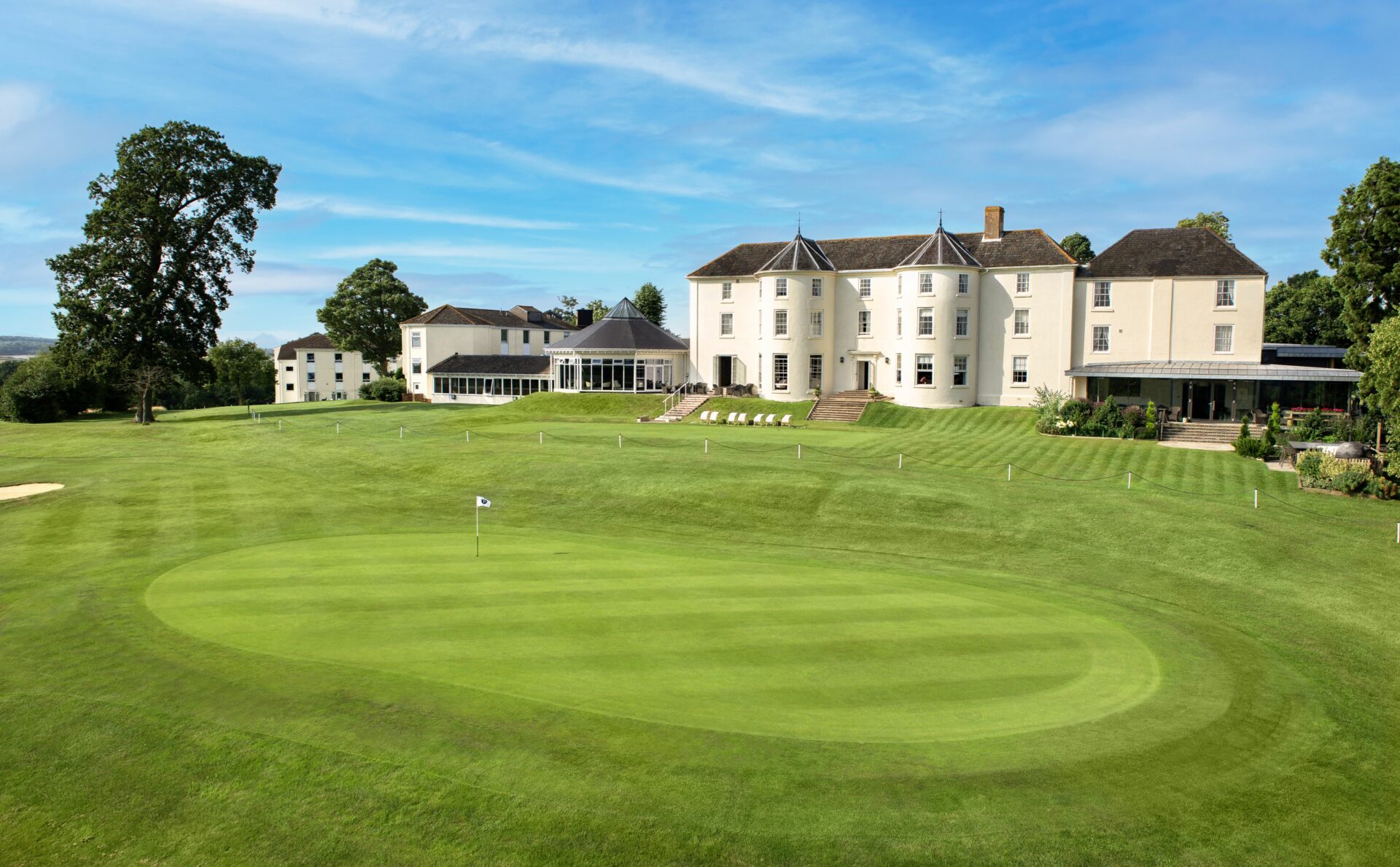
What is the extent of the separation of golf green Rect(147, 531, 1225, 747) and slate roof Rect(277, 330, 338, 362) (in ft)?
282

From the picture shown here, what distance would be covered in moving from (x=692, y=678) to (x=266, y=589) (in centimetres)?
929

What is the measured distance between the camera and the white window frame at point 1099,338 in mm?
48250

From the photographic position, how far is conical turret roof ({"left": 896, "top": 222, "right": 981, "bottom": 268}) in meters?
49.5

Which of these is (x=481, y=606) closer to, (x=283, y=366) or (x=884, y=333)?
(x=884, y=333)

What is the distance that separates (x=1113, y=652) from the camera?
1341 centimetres

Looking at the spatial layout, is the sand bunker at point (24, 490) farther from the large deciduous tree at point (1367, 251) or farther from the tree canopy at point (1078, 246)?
the tree canopy at point (1078, 246)

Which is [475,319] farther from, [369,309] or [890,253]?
[890,253]

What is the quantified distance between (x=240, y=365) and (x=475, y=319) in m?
32.2

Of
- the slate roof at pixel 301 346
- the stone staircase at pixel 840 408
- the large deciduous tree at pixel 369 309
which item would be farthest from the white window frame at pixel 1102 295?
the slate roof at pixel 301 346

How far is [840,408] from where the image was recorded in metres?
49.7

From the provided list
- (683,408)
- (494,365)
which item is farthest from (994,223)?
(494,365)

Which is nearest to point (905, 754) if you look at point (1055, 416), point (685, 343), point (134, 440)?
point (1055, 416)

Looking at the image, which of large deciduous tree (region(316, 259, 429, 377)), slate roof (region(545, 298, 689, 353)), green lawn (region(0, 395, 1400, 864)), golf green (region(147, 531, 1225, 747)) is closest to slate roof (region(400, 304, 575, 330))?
large deciduous tree (region(316, 259, 429, 377))

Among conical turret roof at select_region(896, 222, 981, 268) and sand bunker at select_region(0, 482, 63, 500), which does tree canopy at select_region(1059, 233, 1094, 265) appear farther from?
sand bunker at select_region(0, 482, 63, 500)
